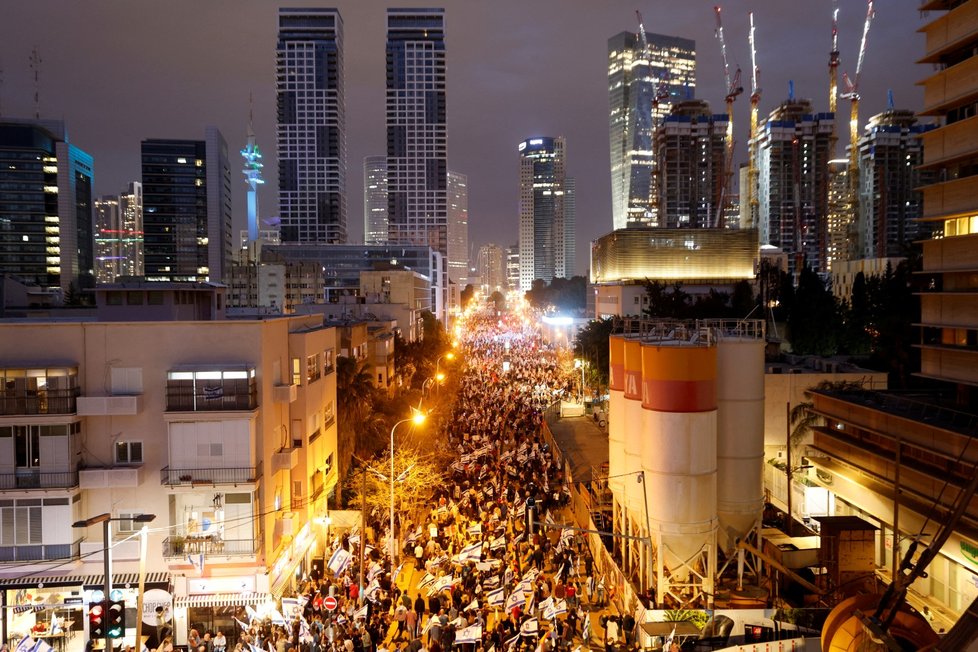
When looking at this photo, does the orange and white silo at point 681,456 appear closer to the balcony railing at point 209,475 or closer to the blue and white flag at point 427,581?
the blue and white flag at point 427,581

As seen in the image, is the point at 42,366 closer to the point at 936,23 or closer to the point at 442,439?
the point at 442,439

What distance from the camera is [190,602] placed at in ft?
67.3

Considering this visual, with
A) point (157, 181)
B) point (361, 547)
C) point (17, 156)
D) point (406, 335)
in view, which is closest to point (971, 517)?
point (361, 547)

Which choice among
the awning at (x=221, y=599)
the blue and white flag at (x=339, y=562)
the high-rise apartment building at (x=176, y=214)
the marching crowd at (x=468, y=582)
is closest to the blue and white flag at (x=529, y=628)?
the marching crowd at (x=468, y=582)

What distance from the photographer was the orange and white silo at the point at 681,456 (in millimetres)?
20078

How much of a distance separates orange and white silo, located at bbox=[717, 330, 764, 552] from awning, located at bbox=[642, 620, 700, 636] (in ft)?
14.2

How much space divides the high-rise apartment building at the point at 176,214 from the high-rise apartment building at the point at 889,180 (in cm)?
16272

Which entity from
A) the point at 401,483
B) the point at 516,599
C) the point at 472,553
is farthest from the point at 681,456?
the point at 401,483

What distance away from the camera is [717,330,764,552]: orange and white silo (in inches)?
851

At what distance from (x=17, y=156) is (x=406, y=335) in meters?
110

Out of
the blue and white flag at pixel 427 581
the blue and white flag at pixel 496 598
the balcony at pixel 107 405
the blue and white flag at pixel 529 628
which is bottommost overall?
the blue and white flag at pixel 427 581

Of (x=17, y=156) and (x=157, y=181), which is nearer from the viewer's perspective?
(x=17, y=156)

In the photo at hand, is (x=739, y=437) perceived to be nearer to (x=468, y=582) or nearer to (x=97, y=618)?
(x=468, y=582)

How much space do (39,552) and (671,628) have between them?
55.9ft
